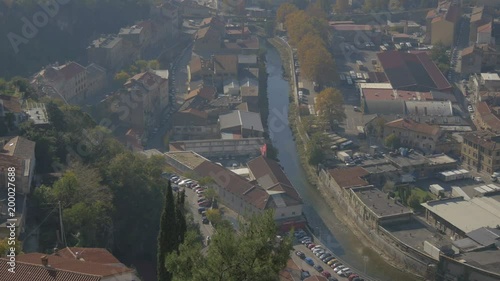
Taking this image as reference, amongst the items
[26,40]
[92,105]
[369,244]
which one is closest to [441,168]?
[369,244]

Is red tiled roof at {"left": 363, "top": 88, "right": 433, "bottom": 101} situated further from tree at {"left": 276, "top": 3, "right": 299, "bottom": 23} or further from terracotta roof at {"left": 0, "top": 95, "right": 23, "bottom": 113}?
terracotta roof at {"left": 0, "top": 95, "right": 23, "bottom": 113}

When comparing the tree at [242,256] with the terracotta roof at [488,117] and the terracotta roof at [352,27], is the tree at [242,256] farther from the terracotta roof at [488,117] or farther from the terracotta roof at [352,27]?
the terracotta roof at [352,27]

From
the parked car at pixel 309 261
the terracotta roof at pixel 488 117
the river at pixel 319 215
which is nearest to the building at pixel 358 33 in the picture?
the river at pixel 319 215

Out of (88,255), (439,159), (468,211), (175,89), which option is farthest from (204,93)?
(88,255)

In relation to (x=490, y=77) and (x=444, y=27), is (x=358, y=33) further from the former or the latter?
(x=490, y=77)

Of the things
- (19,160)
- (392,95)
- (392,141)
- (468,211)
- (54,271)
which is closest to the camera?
(54,271)
